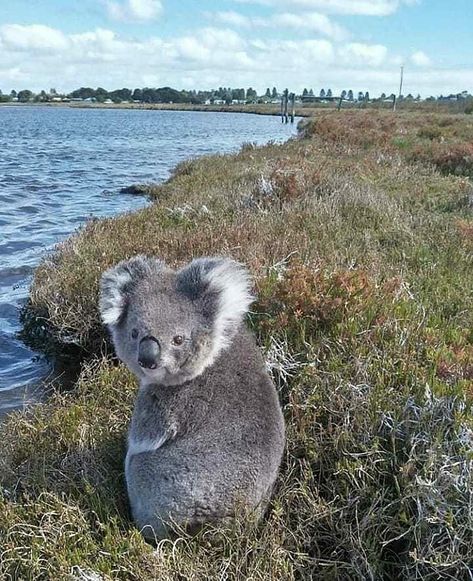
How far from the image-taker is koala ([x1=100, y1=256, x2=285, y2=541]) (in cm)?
350

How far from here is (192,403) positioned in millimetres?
3598

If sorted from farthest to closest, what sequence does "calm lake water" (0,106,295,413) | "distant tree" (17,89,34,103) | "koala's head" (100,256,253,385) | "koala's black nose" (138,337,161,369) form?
1. "distant tree" (17,89,34,103)
2. "calm lake water" (0,106,295,413)
3. "koala's head" (100,256,253,385)
4. "koala's black nose" (138,337,161,369)

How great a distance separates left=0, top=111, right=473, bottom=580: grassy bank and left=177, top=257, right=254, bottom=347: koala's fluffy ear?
3.68 ft

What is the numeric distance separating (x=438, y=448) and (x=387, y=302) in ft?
6.41

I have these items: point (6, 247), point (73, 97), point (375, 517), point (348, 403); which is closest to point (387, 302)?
point (348, 403)

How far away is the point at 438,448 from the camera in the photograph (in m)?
3.90

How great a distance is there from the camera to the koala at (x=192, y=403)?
3.50 m

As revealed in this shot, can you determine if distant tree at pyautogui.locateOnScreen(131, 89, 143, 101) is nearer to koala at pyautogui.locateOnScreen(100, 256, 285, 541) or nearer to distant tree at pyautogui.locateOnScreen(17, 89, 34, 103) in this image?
distant tree at pyautogui.locateOnScreen(17, 89, 34, 103)

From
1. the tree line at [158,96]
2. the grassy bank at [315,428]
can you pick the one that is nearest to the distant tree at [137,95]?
the tree line at [158,96]

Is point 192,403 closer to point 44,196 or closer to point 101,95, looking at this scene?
point 44,196

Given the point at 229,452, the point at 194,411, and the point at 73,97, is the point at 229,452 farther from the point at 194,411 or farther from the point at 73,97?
the point at 73,97

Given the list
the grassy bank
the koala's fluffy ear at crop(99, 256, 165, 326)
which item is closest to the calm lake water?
the grassy bank

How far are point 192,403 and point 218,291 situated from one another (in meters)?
0.65

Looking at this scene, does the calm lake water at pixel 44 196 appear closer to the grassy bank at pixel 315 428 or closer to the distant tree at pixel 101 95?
the grassy bank at pixel 315 428
